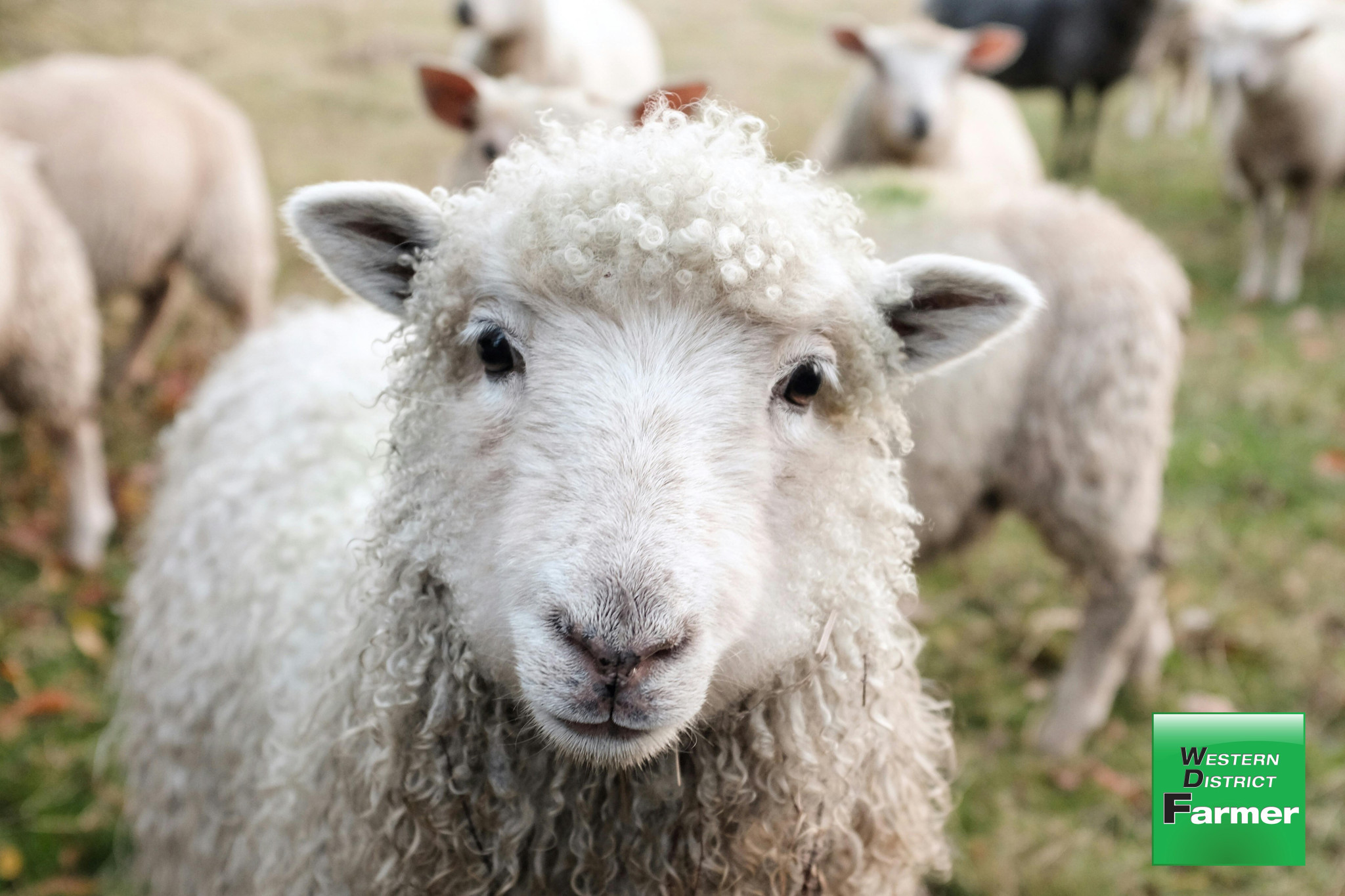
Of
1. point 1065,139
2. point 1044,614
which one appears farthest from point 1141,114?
point 1044,614

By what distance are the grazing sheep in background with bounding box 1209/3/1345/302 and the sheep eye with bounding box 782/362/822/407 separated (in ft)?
22.6

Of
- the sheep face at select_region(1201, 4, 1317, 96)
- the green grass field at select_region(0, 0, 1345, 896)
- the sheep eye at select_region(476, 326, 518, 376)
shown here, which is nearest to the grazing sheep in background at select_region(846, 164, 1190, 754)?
the green grass field at select_region(0, 0, 1345, 896)

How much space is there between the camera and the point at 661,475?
4.51 feet

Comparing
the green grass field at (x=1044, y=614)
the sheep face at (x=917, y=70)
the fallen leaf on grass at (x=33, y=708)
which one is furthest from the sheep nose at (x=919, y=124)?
the fallen leaf on grass at (x=33, y=708)

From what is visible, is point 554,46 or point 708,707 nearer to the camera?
point 708,707

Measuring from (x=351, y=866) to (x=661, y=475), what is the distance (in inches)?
36.8

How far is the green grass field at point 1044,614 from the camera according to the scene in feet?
9.98

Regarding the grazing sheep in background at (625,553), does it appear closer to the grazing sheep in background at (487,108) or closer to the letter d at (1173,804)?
the letter d at (1173,804)

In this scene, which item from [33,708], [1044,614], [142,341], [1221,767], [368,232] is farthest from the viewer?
[142,341]

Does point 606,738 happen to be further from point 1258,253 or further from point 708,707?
point 1258,253

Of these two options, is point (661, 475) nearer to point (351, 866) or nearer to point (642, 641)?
point (642, 641)

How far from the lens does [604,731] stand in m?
1.37

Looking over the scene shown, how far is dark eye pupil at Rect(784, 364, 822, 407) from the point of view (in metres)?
1.59

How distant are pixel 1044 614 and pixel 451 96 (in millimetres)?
3292
